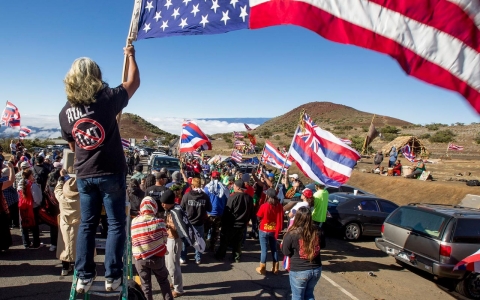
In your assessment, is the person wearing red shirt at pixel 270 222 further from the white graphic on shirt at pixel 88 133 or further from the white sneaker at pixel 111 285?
the white graphic on shirt at pixel 88 133

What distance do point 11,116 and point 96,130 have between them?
21626mm

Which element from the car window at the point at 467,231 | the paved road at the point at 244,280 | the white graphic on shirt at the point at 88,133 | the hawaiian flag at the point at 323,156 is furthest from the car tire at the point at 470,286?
the white graphic on shirt at the point at 88,133

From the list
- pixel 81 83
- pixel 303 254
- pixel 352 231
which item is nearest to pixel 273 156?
pixel 352 231

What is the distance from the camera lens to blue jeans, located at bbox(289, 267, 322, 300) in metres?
4.97

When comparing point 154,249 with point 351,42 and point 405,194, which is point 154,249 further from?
point 405,194

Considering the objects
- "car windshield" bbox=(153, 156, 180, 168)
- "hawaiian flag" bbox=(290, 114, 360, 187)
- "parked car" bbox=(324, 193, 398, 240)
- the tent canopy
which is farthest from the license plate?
the tent canopy

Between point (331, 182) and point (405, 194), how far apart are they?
14.4 m

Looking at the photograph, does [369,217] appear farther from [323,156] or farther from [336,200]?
[323,156]

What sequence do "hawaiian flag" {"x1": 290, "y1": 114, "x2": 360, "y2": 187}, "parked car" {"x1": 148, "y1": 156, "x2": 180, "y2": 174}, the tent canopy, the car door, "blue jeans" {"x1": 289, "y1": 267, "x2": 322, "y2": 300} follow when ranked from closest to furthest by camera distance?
"blue jeans" {"x1": 289, "y1": 267, "x2": 322, "y2": 300}, "hawaiian flag" {"x1": 290, "y1": 114, "x2": 360, "y2": 187}, the car door, "parked car" {"x1": 148, "y1": 156, "x2": 180, "y2": 174}, the tent canopy

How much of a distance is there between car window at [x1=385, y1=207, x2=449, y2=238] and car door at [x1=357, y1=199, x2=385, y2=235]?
2.83 meters

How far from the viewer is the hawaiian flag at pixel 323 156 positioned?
26.2 ft

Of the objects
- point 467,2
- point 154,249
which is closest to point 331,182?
point 154,249

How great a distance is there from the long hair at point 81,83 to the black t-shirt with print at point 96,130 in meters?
0.05

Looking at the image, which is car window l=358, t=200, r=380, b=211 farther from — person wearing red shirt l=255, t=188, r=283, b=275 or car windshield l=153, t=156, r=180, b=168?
car windshield l=153, t=156, r=180, b=168
